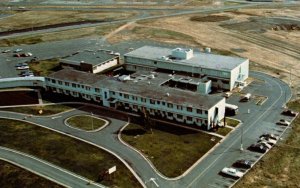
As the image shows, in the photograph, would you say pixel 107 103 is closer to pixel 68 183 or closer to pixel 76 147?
pixel 76 147

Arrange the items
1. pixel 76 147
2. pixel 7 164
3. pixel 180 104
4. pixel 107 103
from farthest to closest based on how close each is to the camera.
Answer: pixel 107 103
pixel 180 104
pixel 76 147
pixel 7 164

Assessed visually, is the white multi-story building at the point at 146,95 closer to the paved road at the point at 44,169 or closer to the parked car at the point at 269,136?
the parked car at the point at 269,136

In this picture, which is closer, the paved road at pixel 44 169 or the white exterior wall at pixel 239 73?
the paved road at pixel 44 169

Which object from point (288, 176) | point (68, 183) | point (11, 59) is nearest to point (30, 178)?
point (68, 183)

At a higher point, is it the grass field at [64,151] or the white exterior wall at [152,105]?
the white exterior wall at [152,105]

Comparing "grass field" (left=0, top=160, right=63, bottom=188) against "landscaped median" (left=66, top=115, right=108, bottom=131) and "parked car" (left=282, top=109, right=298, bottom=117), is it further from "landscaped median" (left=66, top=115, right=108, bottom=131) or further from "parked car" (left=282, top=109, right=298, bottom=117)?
"parked car" (left=282, top=109, right=298, bottom=117)

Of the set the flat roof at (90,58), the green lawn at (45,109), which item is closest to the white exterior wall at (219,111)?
the green lawn at (45,109)

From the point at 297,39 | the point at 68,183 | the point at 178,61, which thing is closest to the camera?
the point at 68,183

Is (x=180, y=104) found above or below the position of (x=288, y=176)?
above
